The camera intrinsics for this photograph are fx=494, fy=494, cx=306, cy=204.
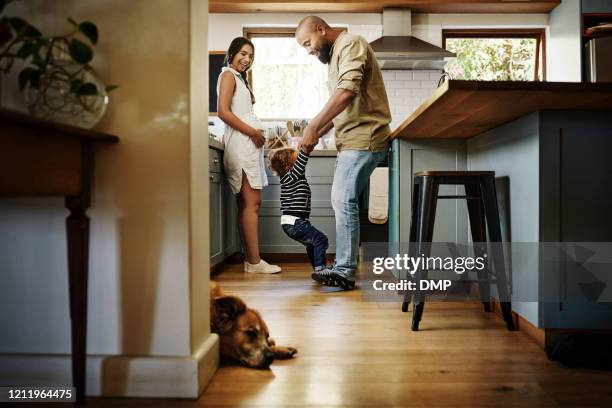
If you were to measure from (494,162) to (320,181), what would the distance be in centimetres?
197

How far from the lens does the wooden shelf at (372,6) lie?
15.6 ft

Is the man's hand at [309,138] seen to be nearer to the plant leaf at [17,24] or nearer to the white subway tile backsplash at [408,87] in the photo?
the plant leaf at [17,24]

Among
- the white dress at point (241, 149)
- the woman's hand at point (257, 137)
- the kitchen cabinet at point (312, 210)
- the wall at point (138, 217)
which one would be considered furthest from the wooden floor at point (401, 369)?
the kitchen cabinet at point (312, 210)

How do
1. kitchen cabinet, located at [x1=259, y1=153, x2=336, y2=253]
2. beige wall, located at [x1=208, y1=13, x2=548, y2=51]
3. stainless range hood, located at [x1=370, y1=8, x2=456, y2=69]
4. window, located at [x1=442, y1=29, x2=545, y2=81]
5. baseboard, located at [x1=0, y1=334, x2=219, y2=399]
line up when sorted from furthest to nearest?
window, located at [x1=442, y1=29, x2=545, y2=81]
beige wall, located at [x1=208, y1=13, x2=548, y2=51]
stainless range hood, located at [x1=370, y1=8, x2=456, y2=69]
kitchen cabinet, located at [x1=259, y1=153, x2=336, y2=253]
baseboard, located at [x1=0, y1=334, x2=219, y2=399]

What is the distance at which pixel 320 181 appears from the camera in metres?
4.11

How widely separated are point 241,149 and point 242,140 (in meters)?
0.06

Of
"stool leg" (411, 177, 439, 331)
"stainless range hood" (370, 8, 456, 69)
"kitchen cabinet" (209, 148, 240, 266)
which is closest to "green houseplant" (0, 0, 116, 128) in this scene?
"stool leg" (411, 177, 439, 331)

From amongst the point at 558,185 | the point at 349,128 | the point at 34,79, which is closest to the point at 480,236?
the point at 558,185

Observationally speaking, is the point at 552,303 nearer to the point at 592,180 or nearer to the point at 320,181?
the point at 592,180

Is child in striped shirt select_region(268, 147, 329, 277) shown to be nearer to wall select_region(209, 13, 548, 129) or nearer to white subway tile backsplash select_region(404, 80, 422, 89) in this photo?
wall select_region(209, 13, 548, 129)

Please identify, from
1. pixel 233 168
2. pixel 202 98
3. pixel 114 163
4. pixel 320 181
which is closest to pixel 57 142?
pixel 114 163

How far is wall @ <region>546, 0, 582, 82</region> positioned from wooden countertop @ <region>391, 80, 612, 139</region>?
312cm

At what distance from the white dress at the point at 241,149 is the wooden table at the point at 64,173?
6.89 ft

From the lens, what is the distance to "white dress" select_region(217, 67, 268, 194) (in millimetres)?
3363
